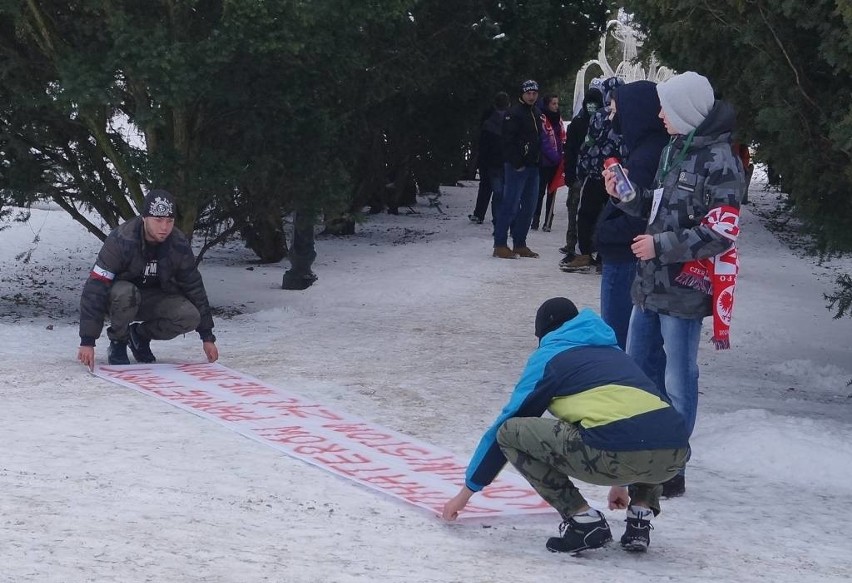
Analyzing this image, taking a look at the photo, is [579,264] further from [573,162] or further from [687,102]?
[687,102]

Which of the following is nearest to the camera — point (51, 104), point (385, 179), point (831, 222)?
point (831, 222)

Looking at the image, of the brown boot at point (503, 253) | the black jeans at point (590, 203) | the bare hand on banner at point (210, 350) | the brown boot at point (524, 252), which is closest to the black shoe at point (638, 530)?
the bare hand on banner at point (210, 350)

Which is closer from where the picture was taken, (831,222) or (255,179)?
(831,222)

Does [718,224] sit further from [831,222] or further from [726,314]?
[831,222]

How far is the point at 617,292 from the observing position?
6.43 meters

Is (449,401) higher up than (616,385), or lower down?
lower down

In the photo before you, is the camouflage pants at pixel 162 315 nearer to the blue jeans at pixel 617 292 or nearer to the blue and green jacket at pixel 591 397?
the blue jeans at pixel 617 292

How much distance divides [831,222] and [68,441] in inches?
183

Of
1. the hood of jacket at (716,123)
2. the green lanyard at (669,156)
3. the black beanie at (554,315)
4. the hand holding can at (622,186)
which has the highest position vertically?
the hood of jacket at (716,123)

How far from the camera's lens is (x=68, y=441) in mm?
Result: 5836

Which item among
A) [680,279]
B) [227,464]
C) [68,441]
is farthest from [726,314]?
[68,441]

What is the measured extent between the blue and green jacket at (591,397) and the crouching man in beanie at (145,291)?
372 cm

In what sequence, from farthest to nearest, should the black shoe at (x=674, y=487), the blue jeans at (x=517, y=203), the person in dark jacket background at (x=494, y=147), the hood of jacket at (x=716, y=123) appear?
the person in dark jacket background at (x=494, y=147), the blue jeans at (x=517, y=203), the black shoe at (x=674, y=487), the hood of jacket at (x=716, y=123)

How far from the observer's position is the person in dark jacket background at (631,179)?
227 inches
